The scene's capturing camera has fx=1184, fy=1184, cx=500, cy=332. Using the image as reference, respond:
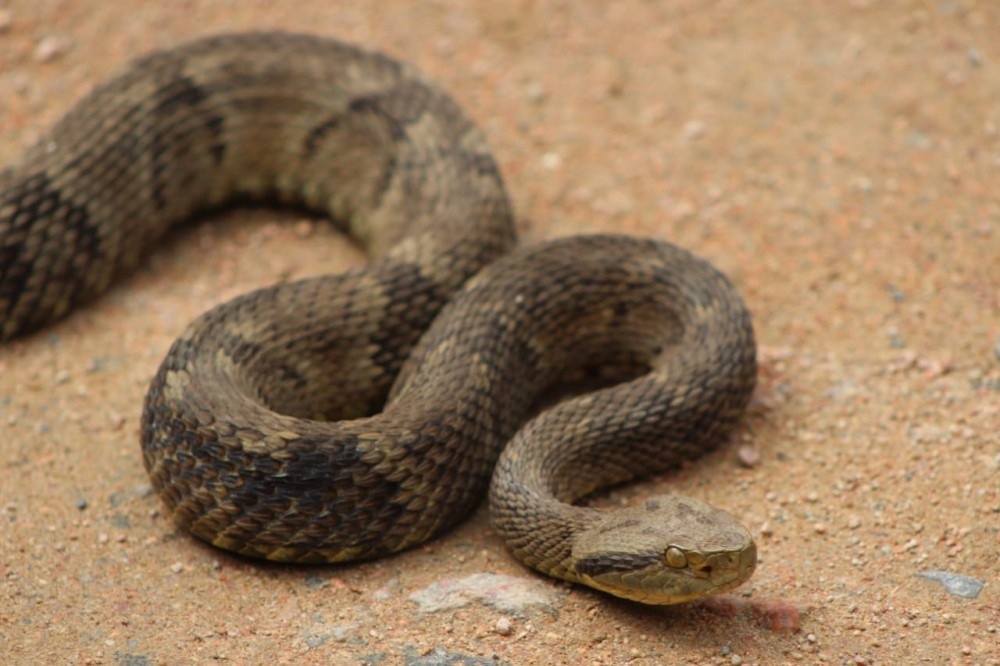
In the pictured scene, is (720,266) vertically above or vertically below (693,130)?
below

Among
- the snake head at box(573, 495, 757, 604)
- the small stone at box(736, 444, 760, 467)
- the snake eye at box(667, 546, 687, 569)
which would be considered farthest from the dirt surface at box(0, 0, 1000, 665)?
the snake eye at box(667, 546, 687, 569)

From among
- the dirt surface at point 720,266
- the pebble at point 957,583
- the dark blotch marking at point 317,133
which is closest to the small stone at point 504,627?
the dirt surface at point 720,266

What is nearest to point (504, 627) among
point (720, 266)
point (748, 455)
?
point (748, 455)

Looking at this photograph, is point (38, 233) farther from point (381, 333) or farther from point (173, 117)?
point (381, 333)

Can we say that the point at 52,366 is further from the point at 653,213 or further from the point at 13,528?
the point at 653,213

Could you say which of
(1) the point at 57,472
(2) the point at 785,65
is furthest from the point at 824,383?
(1) the point at 57,472

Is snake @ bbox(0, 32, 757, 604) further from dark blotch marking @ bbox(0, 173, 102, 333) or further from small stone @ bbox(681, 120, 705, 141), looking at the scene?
small stone @ bbox(681, 120, 705, 141)

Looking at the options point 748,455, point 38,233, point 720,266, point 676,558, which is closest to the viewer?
point 676,558

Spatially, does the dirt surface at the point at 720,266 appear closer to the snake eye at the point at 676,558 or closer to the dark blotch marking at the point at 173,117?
the snake eye at the point at 676,558
